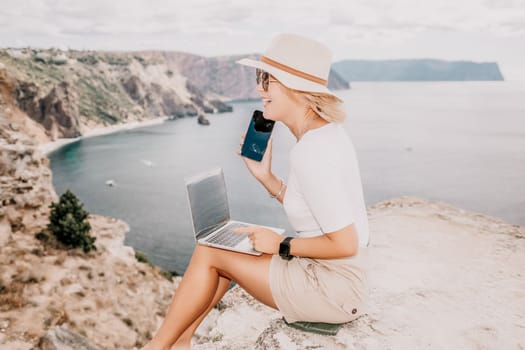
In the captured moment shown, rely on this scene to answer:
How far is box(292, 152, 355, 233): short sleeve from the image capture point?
209 cm

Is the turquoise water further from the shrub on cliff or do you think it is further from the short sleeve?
the short sleeve

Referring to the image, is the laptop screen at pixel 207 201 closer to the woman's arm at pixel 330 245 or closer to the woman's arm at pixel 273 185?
the woman's arm at pixel 273 185

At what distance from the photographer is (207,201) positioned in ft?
9.82

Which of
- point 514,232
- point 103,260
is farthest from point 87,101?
point 514,232

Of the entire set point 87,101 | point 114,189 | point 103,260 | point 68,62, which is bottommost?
point 114,189

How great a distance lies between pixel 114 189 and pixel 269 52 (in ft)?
215

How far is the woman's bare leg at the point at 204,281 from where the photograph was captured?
251cm

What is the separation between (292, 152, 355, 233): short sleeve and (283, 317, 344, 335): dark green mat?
875 mm

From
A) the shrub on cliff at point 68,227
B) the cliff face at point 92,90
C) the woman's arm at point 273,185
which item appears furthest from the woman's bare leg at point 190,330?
the cliff face at point 92,90

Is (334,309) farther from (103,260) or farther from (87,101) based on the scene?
(87,101)

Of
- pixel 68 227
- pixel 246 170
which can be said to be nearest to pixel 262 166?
pixel 68 227

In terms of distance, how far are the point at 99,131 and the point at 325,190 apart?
363 ft

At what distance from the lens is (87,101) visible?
114 meters

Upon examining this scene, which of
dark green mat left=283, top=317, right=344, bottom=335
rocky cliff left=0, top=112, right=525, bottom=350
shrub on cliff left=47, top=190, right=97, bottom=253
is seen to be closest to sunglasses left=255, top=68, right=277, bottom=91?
dark green mat left=283, top=317, right=344, bottom=335
